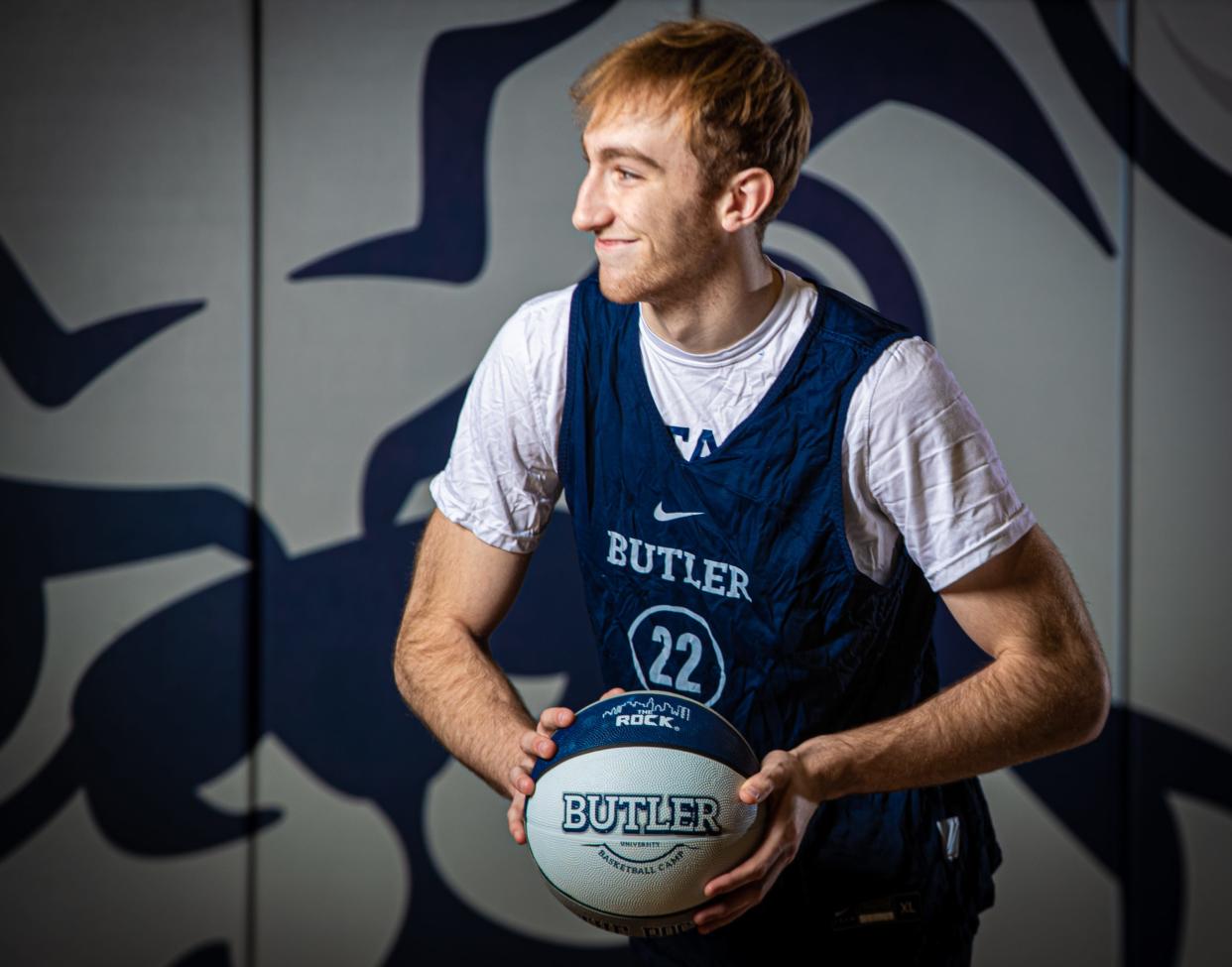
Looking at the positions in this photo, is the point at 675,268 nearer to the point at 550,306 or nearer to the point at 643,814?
the point at 550,306

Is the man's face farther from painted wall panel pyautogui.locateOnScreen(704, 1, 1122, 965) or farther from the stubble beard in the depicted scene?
painted wall panel pyautogui.locateOnScreen(704, 1, 1122, 965)

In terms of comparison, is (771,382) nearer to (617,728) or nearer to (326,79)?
(617,728)

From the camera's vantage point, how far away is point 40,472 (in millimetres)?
2324

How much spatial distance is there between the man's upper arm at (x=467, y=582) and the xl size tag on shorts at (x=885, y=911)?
538 mm

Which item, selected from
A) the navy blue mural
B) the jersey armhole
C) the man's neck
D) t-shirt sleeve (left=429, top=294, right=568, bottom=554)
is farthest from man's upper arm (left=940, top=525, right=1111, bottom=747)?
the navy blue mural

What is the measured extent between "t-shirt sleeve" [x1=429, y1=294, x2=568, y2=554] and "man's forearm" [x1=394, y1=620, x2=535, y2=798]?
0.43ft

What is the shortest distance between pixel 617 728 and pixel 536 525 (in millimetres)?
329

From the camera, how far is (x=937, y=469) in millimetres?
1157

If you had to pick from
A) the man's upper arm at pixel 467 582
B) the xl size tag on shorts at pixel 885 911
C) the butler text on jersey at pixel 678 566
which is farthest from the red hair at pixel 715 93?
the xl size tag on shorts at pixel 885 911

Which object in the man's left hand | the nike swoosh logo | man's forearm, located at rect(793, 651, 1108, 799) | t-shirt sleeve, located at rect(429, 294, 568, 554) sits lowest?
the man's left hand

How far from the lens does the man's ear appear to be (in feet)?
3.94

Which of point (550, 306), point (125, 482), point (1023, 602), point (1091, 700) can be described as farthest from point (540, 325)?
point (125, 482)

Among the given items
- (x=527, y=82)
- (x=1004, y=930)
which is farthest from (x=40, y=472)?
(x=1004, y=930)

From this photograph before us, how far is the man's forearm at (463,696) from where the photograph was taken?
1.24 meters
